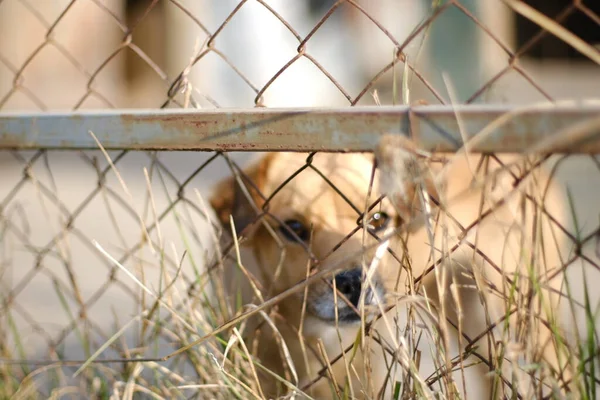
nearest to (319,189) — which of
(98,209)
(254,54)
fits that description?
(98,209)

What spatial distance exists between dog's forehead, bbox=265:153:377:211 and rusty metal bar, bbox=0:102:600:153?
788mm

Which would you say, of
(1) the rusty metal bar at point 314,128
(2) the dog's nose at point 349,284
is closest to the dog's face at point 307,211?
(2) the dog's nose at point 349,284

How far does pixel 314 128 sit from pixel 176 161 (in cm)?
613

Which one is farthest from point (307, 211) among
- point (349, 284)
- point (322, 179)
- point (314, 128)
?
point (314, 128)

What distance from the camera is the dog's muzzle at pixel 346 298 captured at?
5.84ft

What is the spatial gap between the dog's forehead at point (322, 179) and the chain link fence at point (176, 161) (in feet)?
0.08

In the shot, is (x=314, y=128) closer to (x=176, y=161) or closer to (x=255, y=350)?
(x=255, y=350)

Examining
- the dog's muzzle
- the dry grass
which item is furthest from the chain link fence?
the dog's muzzle

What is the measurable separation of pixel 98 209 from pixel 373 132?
5.43 meters

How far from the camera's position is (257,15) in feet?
22.0

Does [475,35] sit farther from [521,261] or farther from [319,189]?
[521,261]

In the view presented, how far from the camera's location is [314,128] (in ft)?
3.78

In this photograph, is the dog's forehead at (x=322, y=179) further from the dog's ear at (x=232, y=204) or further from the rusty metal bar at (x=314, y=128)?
the rusty metal bar at (x=314, y=128)

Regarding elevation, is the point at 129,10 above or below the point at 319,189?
above
